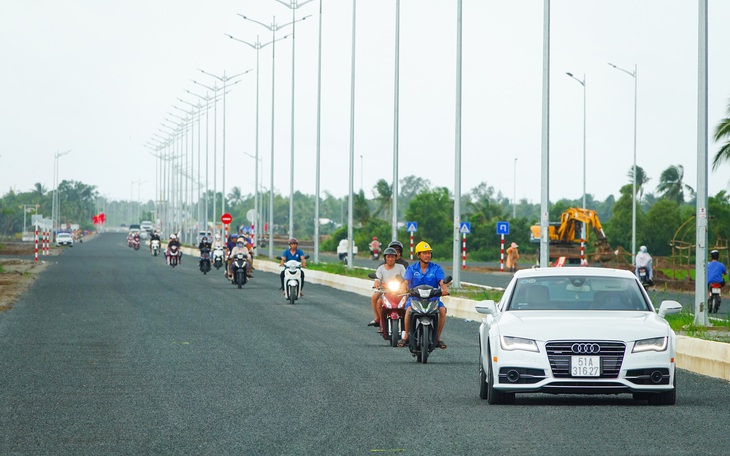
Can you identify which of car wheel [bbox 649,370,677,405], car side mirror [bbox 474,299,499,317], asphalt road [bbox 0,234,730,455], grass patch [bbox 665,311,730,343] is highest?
car side mirror [bbox 474,299,499,317]

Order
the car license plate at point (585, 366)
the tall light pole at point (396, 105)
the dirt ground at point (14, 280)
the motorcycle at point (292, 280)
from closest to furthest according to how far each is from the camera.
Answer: the car license plate at point (585, 366) → the motorcycle at point (292, 280) → the dirt ground at point (14, 280) → the tall light pole at point (396, 105)

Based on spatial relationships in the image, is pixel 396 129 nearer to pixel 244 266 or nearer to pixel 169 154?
pixel 244 266

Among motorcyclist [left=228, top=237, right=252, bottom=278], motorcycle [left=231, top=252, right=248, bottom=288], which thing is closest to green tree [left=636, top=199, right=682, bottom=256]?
motorcyclist [left=228, top=237, right=252, bottom=278]

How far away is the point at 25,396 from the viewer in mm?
13945

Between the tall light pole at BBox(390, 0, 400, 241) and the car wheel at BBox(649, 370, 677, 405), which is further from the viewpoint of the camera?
the tall light pole at BBox(390, 0, 400, 241)

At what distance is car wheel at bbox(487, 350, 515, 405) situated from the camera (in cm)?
1327

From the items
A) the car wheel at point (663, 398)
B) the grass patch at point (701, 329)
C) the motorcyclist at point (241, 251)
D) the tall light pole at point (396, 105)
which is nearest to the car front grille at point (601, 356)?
the car wheel at point (663, 398)

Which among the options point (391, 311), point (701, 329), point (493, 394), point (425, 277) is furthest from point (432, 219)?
point (493, 394)

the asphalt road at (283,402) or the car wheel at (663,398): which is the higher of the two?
the car wheel at (663,398)

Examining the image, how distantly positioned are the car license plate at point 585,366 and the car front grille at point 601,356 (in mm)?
33

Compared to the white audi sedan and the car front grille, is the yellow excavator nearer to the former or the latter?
the white audi sedan

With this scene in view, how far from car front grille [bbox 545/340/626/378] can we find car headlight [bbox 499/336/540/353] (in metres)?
0.20

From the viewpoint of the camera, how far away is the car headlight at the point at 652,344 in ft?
42.1

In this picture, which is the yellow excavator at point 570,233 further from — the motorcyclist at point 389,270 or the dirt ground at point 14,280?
the motorcyclist at point 389,270
